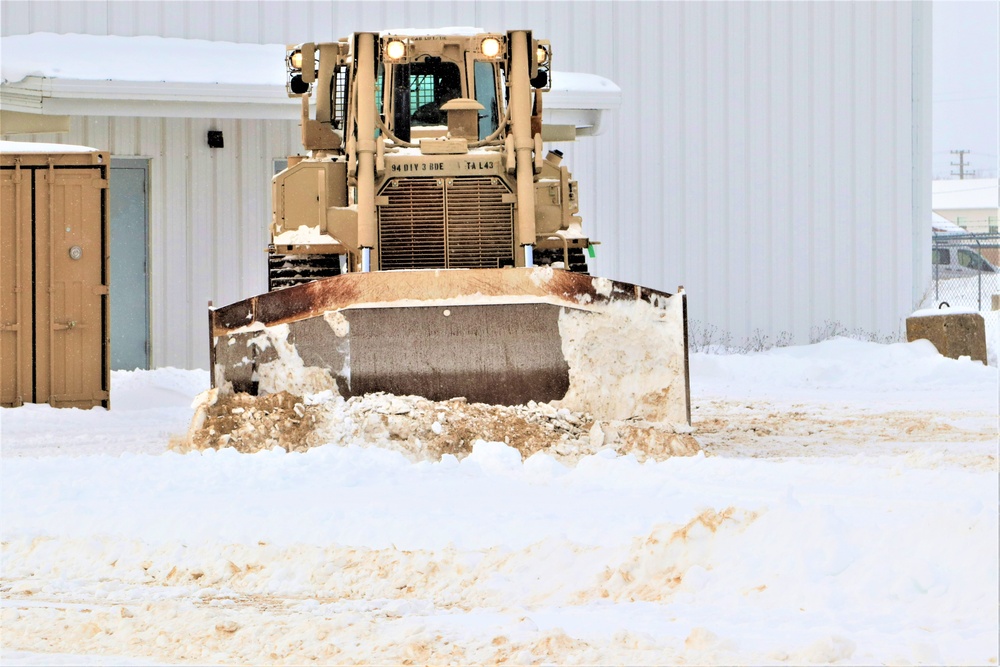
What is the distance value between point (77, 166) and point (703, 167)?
28.5 feet

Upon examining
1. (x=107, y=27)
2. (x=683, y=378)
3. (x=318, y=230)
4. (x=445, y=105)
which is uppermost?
(x=107, y=27)

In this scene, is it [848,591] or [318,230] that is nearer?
[848,591]

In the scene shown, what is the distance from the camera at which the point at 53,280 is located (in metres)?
10.6

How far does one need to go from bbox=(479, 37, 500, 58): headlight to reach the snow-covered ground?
3668 mm

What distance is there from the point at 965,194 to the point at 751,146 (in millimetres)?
62072

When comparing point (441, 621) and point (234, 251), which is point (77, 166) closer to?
point (234, 251)

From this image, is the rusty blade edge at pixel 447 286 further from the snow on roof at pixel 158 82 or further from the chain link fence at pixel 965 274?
the chain link fence at pixel 965 274

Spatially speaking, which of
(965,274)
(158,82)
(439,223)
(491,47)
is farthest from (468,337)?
(965,274)

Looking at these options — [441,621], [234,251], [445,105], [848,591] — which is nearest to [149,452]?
[445,105]

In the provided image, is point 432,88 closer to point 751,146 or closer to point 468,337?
point 468,337

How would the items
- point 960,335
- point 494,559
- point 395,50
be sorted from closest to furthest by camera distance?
1. point 494,559
2. point 395,50
3. point 960,335

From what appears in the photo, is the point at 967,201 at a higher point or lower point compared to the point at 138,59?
higher

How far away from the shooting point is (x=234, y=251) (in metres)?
14.9

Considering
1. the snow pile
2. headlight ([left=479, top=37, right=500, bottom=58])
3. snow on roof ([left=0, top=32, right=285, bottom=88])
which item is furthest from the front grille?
snow on roof ([left=0, top=32, right=285, bottom=88])
